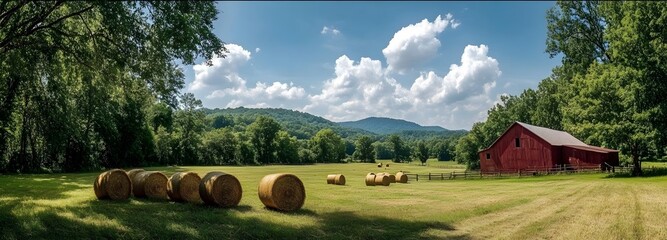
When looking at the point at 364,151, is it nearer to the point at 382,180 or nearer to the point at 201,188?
the point at 382,180

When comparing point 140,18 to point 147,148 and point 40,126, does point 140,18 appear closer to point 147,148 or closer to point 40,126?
point 40,126

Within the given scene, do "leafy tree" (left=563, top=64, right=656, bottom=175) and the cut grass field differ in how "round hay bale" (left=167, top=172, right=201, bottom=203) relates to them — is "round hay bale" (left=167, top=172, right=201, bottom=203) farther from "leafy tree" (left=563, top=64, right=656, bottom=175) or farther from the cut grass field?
"leafy tree" (left=563, top=64, right=656, bottom=175)

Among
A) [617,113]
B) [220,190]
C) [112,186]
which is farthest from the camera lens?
[617,113]

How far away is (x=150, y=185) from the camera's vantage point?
18.4 m

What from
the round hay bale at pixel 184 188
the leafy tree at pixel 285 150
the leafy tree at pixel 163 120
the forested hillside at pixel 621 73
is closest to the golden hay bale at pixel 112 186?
the round hay bale at pixel 184 188

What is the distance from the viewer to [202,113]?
10100cm

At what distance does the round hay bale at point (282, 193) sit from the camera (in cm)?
1641

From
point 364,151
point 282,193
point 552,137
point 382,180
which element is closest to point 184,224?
point 282,193

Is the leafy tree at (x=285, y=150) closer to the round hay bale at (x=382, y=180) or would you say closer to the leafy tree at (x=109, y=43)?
the round hay bale at (x=382, y=180)

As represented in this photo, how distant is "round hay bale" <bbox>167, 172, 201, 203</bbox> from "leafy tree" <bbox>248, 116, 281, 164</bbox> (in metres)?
105

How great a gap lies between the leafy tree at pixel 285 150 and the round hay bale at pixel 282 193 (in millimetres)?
110560

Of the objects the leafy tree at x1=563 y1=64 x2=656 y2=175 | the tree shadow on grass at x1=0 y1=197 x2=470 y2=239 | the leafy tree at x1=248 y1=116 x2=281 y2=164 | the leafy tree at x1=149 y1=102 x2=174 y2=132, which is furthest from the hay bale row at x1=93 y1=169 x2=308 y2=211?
the leafy tree at x1=248 y1=116 x2=281 y2=164

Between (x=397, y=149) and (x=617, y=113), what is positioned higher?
(x=397, y=149)

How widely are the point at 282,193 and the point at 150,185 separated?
581 centimetres
